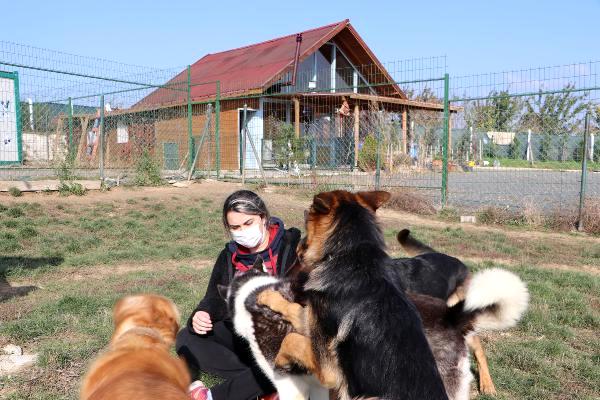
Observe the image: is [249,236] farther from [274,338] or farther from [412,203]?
[412,203]

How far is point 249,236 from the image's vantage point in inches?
134

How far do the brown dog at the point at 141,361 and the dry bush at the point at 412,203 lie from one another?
360 inches

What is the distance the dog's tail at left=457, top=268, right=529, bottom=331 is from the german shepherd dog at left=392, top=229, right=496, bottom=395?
2.54 feet

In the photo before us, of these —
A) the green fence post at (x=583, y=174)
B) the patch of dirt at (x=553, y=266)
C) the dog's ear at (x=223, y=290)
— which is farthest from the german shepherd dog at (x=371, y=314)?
the green fence post at (x=583, y=174)

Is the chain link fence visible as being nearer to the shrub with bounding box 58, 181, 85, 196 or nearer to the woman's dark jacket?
the shrub with bounding box 58, 181, 85, 196

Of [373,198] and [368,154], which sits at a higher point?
[368,154]

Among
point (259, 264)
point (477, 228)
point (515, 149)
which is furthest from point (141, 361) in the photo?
point (515, 149)

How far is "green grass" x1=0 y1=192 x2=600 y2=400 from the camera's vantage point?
12.7ft

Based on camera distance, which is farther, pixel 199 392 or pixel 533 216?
pixel 533 216

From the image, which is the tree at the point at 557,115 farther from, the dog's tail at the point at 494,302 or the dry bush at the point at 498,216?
the dog's tail at the point at 494,302

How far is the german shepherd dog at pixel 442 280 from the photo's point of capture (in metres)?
3.58

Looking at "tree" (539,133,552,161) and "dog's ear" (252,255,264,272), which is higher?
"tree" (539,133,552,161)

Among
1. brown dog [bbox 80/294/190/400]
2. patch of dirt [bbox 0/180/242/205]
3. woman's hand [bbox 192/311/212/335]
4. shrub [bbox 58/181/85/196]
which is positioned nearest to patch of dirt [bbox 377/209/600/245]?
patch of dirt [bbox 0/180/242/205]

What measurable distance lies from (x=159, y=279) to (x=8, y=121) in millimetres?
8011
